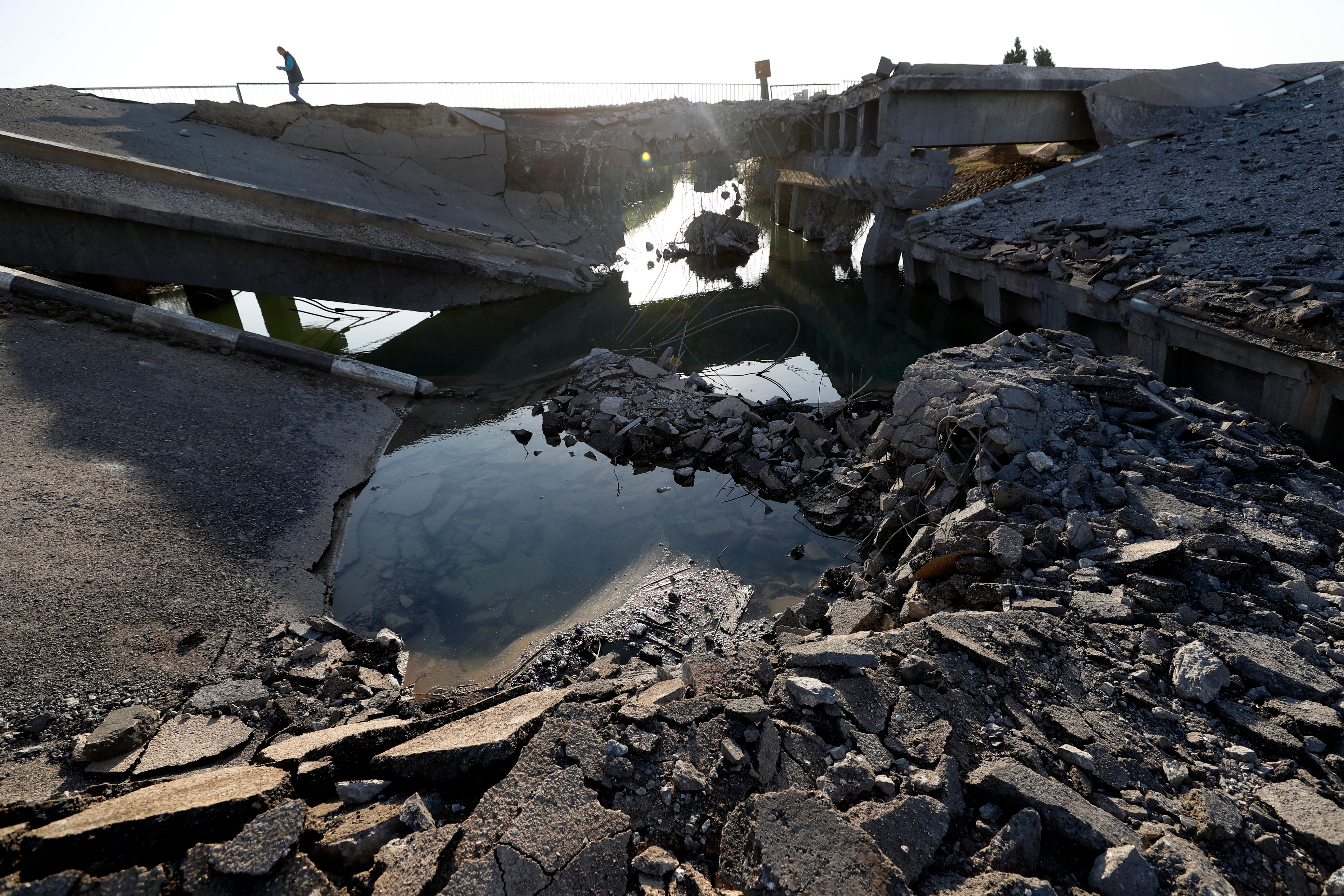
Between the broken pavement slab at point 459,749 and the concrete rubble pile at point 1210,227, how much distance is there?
28.5ft

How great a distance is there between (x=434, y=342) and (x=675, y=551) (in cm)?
904

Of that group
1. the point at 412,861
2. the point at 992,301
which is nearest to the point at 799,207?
the point at 992,301

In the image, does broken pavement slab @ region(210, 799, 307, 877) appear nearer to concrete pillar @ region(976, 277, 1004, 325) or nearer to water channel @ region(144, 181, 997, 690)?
water channel @ region(144, 181, 997, 690)

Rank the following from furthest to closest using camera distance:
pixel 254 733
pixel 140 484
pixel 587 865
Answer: pixel 140 484, pixel 254 733, pixel 587 865

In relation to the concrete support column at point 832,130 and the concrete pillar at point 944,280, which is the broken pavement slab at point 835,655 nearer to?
the concrete pillar at point 944,280

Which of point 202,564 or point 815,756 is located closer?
point 815,756

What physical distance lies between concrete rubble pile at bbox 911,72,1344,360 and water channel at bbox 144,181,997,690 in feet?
7.14

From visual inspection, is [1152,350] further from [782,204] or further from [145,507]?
[782,204]

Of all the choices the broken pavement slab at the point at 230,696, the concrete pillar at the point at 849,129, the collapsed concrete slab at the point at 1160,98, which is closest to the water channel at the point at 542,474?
the broken pavement slab at the point at 230,696

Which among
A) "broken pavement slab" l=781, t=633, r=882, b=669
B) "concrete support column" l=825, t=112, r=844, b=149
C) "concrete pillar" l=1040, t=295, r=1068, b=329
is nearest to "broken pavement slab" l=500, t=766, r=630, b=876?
"broken pavement slab" l=781, t=633, r=882, b=669

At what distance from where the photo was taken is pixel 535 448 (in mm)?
8836

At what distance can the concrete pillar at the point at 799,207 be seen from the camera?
2570cm

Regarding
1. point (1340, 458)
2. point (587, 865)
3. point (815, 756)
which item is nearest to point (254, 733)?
point (587, 865)

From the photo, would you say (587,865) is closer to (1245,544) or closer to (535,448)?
(1245,544)
